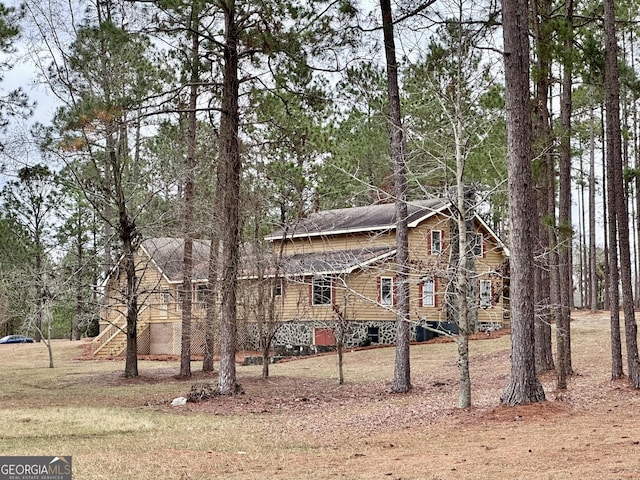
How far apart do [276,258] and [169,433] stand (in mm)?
7570

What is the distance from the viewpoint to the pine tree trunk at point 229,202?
16156 millimetres

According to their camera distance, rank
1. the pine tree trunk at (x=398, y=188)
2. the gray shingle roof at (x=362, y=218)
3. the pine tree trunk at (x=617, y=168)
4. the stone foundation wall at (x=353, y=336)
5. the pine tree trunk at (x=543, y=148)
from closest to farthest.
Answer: the pine tree trunk at (x=617, y=168)
the pine tree trunk at (x=543, y=148)
the pine tree trunk at (x=398, y=188)
the gray shingle roof at (x=362, y=218)
the stone foundation wall at (x=353, y=336)

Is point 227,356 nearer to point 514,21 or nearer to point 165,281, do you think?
point 514,21

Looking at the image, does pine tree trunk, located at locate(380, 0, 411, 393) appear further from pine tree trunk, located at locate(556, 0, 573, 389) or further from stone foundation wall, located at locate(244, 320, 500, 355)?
stone foundation wall, located at locate(244, 320, 500, 355)

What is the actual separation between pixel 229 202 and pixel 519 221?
6902 mm

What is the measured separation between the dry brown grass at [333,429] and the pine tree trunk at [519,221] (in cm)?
48

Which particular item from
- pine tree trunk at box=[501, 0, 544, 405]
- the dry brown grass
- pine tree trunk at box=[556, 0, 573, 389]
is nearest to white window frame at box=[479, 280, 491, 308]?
pine tree trunk at box=[556, 0, 573, 389]

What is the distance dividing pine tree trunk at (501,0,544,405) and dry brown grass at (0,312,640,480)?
48cm

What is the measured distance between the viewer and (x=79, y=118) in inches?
613

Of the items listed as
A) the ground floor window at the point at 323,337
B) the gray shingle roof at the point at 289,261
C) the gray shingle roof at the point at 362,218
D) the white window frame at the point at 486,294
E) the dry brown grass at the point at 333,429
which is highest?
the gray shingle roof at the point at 362,218

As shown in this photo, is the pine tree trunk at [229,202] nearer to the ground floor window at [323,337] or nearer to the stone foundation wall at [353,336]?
the stone foundation wall at [353,336]

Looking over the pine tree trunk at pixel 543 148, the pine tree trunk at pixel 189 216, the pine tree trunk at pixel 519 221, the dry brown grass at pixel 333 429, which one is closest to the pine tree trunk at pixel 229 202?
the dry brown grass at pixel 333 429

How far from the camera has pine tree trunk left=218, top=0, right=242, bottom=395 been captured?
16156 millimetres

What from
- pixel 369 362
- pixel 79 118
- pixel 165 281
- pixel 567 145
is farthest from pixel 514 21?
pixel 165 281
